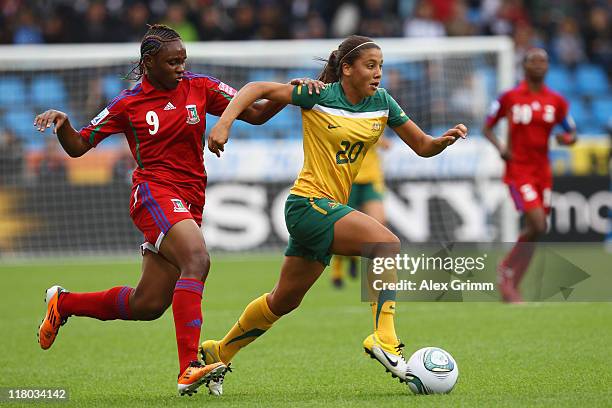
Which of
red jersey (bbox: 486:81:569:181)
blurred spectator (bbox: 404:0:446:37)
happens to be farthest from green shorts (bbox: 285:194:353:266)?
blurred spectator (bbox: 404:0:446:37)

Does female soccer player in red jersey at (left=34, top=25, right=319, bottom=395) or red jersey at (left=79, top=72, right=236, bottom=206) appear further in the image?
red jersey at (left=79, top=72, right=236, bottom=206)

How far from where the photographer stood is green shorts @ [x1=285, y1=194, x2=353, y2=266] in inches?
253

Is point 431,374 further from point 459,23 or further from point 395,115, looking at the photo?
point 459,23

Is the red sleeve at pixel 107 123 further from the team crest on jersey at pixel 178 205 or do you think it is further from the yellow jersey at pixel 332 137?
the yellow jersey at pixel 332 137

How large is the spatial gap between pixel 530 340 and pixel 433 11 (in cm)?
1375

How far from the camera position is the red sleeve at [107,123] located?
6.88 meters

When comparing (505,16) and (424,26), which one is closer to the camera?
(424,26)

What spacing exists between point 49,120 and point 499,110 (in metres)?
6.35

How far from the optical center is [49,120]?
650 cm

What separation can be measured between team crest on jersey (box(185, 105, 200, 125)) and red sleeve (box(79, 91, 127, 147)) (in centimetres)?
41

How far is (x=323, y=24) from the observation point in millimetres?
21250

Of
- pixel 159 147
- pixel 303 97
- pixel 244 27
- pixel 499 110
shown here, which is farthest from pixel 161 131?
pixel 244 27

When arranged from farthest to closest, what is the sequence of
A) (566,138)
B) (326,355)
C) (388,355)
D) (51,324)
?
(566,138) < (326,355) < (51,324) < (388,355)

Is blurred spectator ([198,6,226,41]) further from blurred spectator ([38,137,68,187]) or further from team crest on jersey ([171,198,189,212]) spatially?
team crest on jersey ([171,198,189,212])
